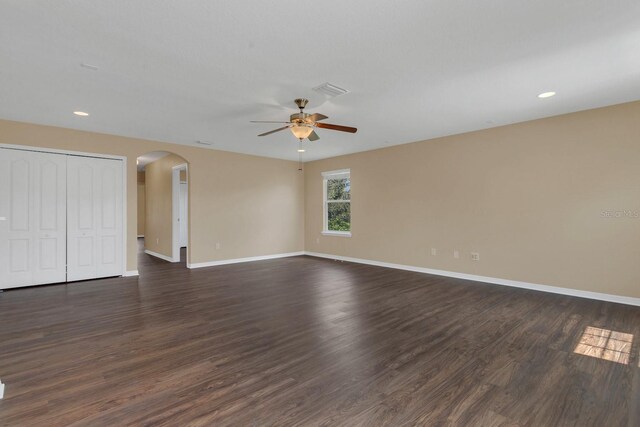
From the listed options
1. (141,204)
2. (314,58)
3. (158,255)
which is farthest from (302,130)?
(141,204)

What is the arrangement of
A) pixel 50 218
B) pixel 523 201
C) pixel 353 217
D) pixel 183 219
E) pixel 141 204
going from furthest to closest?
pixel 141 204, pixel 183 219, pixel 353 217, pixel 50 218, pixel 523 201

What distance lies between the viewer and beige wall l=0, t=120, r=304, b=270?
517 centimetres

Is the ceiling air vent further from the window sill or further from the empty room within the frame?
the window sill

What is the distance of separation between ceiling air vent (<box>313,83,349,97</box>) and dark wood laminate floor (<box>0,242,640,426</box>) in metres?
2.53

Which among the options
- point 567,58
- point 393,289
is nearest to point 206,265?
point 393,289

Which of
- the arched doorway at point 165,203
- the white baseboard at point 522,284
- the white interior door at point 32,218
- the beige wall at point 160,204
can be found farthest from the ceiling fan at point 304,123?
the white interior door at point 32,218

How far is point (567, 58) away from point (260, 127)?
12.7 feet

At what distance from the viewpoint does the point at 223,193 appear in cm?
699

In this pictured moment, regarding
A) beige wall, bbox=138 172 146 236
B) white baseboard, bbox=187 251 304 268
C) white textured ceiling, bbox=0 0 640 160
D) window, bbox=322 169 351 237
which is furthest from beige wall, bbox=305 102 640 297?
beige wall, bbox=138 172 146 236

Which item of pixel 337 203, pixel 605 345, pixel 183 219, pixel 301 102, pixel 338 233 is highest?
pixel 301 102

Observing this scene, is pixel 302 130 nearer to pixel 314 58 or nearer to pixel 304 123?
pixel 304 123

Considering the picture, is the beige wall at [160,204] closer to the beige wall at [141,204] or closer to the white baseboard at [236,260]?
the white baseboard at [236,260]

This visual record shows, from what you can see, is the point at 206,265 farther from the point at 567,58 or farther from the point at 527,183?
the point at 567,58

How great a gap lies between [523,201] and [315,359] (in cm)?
413
